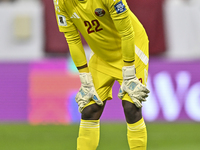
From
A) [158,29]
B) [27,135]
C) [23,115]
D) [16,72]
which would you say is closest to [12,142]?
[27,135]

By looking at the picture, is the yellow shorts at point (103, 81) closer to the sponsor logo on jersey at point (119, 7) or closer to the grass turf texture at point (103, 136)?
the sponsor logo on jersey at point (119, 7)

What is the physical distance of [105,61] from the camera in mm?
3850

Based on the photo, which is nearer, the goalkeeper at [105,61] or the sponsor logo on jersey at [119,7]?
the sponsor logo on jersey at [119,7]

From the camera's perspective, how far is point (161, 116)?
7184 millimetres

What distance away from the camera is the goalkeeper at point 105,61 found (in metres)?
3.52

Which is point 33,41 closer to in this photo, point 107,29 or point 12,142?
point 12,142

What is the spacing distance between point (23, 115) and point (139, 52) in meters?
3.99

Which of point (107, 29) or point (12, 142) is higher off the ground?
point (107, 29)

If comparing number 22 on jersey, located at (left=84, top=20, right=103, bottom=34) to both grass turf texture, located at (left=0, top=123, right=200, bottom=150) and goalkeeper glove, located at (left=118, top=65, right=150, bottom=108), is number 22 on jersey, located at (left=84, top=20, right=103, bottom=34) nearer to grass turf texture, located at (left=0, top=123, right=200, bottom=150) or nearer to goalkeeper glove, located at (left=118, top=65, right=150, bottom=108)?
goalkeeper glove, located at (left=118, top=65, right=150, bottom=108)

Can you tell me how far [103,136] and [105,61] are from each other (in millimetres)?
2743

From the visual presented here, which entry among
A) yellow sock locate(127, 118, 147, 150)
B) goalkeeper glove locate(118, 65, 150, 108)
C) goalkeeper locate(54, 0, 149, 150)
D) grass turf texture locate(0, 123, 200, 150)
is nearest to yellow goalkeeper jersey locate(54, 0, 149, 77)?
goalkeeper locate(54, 0, 149, 150)

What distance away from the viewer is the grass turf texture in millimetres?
5648

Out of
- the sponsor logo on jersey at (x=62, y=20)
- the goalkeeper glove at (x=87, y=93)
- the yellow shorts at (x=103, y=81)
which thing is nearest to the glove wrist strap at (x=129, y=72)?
the yellow shorts at (x=103, y=81)

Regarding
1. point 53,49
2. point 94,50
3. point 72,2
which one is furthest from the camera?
point 53,49
